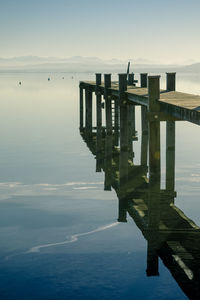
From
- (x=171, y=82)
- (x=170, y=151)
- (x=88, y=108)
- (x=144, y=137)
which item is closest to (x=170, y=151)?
(x=170, y=151)

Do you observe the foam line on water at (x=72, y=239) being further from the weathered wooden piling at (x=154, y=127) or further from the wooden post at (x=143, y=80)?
the wooden post at (x=143, y=80)

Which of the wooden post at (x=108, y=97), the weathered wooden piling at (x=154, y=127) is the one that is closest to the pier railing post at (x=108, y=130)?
the wooden post at (x=108, y=97)

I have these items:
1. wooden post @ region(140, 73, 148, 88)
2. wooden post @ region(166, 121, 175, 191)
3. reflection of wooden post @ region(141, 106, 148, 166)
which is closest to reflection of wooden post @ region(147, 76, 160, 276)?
wooden post @ region(166, 121, 175, 191)

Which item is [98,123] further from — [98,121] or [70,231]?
[70,231]

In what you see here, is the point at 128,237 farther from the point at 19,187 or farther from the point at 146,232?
the point at 19,187

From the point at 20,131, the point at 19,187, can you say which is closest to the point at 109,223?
the point at 19,187

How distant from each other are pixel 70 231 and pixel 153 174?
4.51 metres

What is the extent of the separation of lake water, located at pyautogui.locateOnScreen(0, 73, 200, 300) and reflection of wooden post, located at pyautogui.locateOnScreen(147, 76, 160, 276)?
469 mm

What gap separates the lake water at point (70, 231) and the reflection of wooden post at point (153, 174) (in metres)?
0.47

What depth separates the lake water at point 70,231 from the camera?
12430 mm

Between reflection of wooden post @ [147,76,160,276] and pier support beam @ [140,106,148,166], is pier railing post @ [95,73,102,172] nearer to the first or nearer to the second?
pier support beam @ [140,106,148,166]

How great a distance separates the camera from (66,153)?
3381cm

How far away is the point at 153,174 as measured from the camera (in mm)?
13750

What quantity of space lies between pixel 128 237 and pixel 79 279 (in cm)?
333
